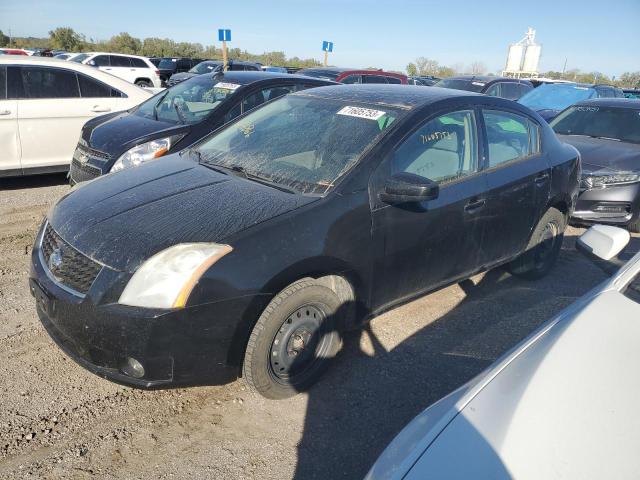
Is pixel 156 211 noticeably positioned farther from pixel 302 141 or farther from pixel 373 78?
pixel 373 78

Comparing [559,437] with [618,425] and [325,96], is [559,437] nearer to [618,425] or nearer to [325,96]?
[618,425]

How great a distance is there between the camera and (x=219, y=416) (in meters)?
2.56

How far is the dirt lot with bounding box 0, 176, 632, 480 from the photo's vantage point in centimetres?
225

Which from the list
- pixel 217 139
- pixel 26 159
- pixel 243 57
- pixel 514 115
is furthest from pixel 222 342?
pixel 243 57

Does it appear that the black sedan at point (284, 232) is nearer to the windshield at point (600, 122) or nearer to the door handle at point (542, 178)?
the door handle at point (542, 178)

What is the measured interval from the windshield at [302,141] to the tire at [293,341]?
63 centimetres

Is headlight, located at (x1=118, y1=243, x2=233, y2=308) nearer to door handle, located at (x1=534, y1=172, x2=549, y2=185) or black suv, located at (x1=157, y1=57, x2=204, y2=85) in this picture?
door handle, located at (x1=534, y1=172, x2=549, y2=185)

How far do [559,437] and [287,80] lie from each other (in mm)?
5480

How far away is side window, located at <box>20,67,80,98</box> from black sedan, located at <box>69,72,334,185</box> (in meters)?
1.07

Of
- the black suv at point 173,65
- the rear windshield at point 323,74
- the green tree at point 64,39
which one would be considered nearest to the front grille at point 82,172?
the rear windshield at point 323,74

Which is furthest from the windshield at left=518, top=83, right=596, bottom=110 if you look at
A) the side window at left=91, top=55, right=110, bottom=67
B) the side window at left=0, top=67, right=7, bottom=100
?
the side window at left=91, top=55, right=110, bottom=67

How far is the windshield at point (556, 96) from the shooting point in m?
10.7

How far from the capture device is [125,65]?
19.0 meters

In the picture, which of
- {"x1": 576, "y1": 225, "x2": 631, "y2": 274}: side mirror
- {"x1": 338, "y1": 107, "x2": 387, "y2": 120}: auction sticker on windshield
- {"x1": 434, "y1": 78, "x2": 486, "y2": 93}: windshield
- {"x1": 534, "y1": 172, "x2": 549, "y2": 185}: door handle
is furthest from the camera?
{"x1": 434, "y1": 78, "x2": 486, "y2": 93}: windshield
